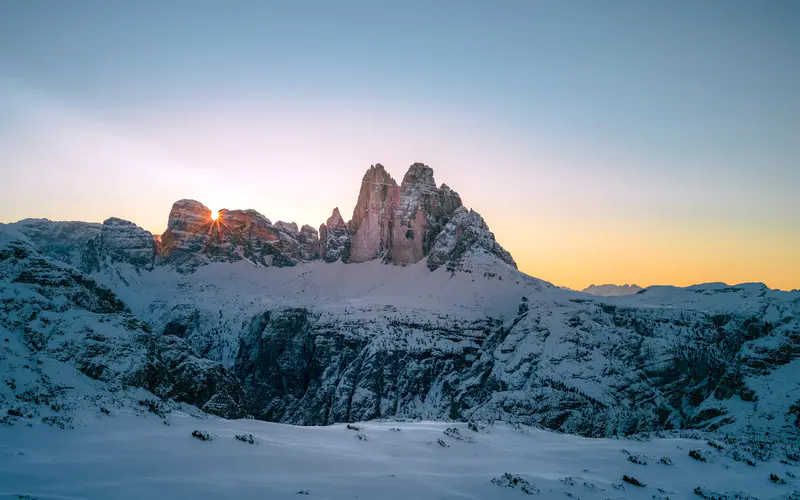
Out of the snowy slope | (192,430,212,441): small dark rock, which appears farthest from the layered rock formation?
(192,430,212,441): small dark rock

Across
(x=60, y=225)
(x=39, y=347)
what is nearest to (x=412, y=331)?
(x=39, y=347)

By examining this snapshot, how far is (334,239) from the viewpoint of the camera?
189m

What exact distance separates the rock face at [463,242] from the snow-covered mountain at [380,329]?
669mm

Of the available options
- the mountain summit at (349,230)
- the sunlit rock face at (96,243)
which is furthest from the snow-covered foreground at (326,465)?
the sunlit rock face at (96,243)

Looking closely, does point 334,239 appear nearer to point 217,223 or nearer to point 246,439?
point 217,223

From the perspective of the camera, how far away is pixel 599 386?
8006 centimetres

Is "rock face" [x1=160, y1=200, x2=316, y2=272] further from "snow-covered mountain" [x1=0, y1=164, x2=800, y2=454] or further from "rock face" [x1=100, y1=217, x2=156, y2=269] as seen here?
"rock face" [x1=100, y1=217, x2=156, y2=269]

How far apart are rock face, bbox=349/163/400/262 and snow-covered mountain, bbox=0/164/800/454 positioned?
662 mm

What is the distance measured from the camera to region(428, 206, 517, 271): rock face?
150 meters

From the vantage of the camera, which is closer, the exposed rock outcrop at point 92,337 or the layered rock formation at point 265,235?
the exposed rock outcrop at point 92,337

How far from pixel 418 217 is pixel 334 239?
118ft

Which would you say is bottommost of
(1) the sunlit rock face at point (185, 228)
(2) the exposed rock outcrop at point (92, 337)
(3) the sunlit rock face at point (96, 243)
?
(2) the exposed rock outcrop at point (92, 337)

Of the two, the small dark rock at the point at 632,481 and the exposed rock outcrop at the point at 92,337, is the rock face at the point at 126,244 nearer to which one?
the exposed rock outcrop at the point at 92,337

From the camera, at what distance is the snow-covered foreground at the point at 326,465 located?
15297 mm
